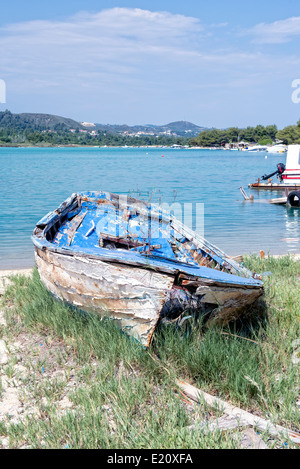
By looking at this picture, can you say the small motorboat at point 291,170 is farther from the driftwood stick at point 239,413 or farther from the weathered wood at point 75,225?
the driftwood stick at point 239,413

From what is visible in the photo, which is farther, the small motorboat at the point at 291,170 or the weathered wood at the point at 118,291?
the small motorboat at the point at 291,170

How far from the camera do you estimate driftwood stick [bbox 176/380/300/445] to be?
3.27 metres

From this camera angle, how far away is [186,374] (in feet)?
13.8

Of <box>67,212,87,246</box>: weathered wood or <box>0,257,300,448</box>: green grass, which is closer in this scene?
<box>0,257,300,448</box>: green grass

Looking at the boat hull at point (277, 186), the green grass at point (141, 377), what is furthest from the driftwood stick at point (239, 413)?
the boat hull at point (277, 186)

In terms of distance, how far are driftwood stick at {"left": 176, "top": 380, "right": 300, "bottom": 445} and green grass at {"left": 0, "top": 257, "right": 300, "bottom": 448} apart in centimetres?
8

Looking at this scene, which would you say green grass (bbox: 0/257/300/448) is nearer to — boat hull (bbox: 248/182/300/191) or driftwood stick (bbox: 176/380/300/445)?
driftwood stick (bbox: 176/380/300/445)

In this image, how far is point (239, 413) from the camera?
3557 millimetres

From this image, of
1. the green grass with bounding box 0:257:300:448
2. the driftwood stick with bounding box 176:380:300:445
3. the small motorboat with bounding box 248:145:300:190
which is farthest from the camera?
the small motorboat with bounding box 248:145:300:190

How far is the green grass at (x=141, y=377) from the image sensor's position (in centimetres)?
340

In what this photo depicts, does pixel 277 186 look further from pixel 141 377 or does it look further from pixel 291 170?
pixel 141 377

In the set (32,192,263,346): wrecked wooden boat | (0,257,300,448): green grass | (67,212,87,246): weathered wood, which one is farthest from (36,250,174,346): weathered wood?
(67,212,87,246): weathered wood

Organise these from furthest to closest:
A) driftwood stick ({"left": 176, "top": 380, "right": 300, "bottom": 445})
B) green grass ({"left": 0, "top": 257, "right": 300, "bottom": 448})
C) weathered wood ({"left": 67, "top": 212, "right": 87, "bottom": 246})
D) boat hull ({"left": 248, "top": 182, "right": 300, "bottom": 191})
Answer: boat hull ({"left": 248, "top": 182, "right": 300, "bottom": 191}), weathered wood ({"left": 67, "top": 212, "right": 87, "bottom": 246}), green grass ({"left": 0, "top": 257, "right": 300, "bottom": 448}), driftwood stick ({"left": 176, "top": 380, "right": 300, "bottom": 445})

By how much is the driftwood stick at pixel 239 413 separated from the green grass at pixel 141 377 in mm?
83
